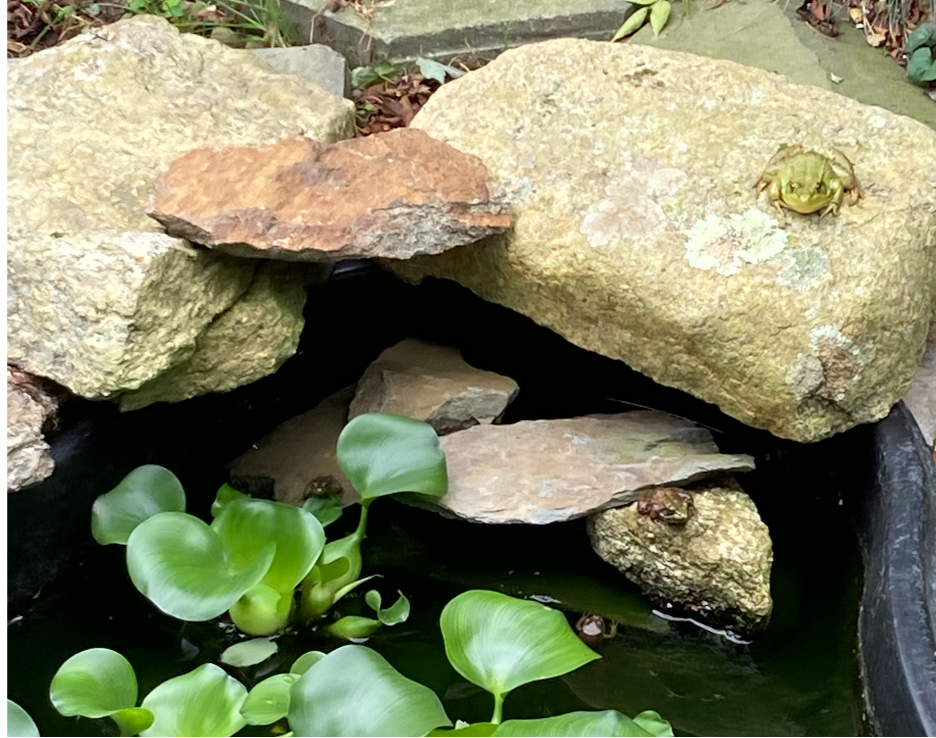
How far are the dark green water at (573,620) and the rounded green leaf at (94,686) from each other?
11 cm

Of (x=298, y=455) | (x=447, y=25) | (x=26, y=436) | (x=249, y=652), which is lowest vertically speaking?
(x=249, y=652)

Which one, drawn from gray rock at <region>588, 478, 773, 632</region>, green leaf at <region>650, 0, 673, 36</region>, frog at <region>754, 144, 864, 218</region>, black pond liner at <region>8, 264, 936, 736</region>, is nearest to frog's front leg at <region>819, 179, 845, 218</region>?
frog at <region>754, 144, 864, 218</region>

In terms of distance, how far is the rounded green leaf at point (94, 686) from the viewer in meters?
1.36

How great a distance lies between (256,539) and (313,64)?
1.30 metres

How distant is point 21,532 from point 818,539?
53.6 inches

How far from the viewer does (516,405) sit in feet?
6.91

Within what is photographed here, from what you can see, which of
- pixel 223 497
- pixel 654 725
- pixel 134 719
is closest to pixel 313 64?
pixel 223 497

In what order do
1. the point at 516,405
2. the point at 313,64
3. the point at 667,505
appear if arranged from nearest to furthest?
the point at 667,505 → the point at 516,405 → the point at 313,64

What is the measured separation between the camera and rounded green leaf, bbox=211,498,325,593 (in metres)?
1.52

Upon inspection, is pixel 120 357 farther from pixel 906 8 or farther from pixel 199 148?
pixel 906 8

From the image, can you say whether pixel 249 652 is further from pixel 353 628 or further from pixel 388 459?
pixel 388 459

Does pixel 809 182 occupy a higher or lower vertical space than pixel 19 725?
higher

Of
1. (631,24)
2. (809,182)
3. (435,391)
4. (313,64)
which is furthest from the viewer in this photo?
(631,24)

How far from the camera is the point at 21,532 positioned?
159cm
